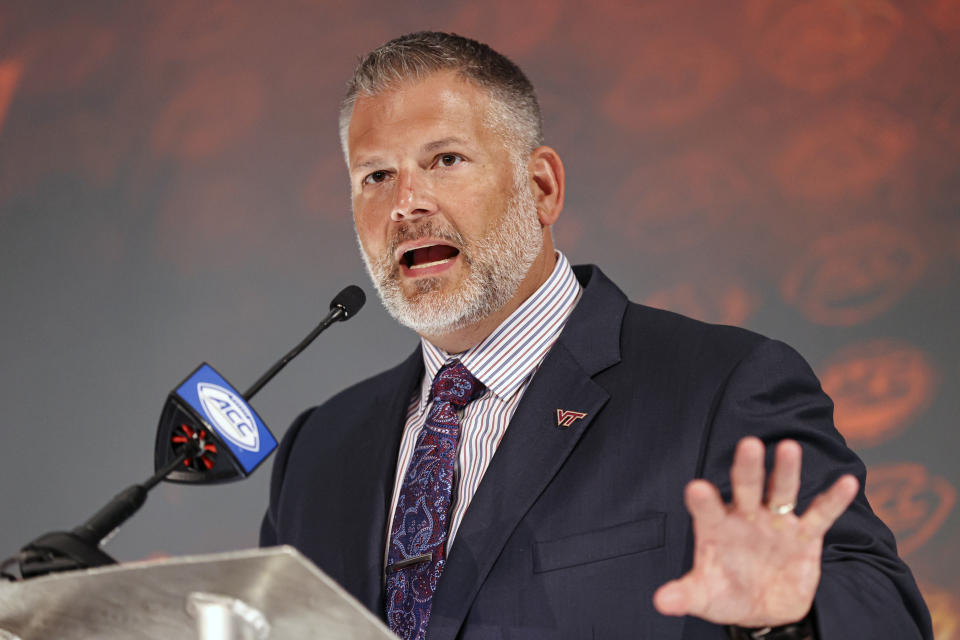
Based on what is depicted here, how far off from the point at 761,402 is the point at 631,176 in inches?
65.3

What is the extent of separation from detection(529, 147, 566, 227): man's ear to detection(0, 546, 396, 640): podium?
135 centimetres

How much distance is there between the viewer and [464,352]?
2029 mm

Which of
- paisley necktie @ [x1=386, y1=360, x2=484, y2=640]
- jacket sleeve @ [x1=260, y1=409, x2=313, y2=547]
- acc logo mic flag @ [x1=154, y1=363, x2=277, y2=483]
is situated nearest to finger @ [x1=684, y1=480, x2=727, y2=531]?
acc logo mic flag @ [x1=154, y1=363, x2=277, y2=483]

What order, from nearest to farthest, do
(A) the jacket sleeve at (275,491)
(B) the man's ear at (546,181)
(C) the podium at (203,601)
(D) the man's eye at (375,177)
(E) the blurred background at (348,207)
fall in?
(C) the podium at (203,601) → (D) the man's eye at (375,177) → (B) the man's ear at (546,181) → (A) the jacket sleeve at (275,491) → (E) the blurred background at (348,207)

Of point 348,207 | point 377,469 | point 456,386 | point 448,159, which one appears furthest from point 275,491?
point 348,207

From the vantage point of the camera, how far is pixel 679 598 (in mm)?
1065

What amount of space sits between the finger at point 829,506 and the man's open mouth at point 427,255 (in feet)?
3.43

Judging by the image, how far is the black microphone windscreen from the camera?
1.80m

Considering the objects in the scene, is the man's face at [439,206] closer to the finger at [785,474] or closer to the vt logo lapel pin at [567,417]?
the vt logo lapel pin at [567,417]

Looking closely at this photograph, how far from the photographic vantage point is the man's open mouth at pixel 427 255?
201 cm

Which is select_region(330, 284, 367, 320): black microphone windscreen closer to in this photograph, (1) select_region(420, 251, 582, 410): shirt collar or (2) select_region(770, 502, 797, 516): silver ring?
(1) select_region(420, 251, 582, 410): shirt collar

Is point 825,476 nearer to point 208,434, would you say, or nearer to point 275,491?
point 208,434

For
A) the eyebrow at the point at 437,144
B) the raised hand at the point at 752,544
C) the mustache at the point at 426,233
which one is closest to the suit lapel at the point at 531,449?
the mustache at the point at 426,233

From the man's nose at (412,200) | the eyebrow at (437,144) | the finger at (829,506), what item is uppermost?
the eyebrow at (437,144)
